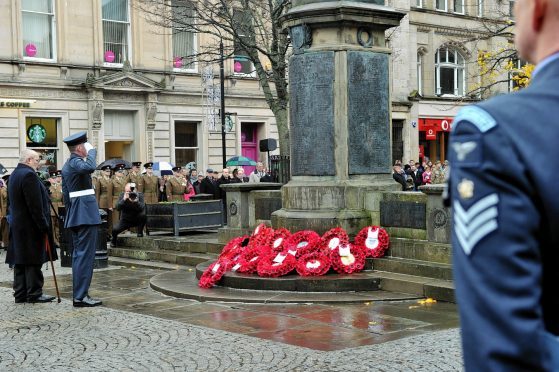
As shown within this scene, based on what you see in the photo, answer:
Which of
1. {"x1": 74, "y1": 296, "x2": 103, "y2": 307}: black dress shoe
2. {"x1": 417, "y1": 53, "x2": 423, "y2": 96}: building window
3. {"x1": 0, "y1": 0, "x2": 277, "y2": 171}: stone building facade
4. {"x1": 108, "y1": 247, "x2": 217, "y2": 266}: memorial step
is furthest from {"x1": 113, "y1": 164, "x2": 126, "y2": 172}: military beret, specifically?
{"x1": 417, "y1": 53, "x2": 423, "y2": 96}: building window

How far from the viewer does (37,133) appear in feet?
95.4

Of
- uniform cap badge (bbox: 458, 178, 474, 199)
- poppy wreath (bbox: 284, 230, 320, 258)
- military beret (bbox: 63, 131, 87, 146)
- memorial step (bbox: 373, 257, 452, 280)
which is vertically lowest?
memorial step (bbox: 373, 257, 452, 280)

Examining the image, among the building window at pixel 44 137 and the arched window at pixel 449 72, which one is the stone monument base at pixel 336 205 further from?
the arched window at pixel 449 72

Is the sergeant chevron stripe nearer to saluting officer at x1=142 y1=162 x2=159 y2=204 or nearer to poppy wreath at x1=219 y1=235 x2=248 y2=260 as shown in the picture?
poppy wreath at x1=219 y1=235 x2=248 y2=260

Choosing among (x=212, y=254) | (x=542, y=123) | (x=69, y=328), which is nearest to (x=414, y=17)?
(x=212, y=254)

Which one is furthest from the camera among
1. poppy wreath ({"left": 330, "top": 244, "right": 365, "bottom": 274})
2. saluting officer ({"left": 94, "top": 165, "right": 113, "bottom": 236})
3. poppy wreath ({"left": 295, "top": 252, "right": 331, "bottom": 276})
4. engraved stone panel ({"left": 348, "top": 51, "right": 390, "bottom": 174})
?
saluting officer ({"left": 94, "top": 165, "right": 113, "bottom": 236})

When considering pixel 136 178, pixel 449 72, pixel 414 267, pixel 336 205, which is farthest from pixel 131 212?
pixel 449 72

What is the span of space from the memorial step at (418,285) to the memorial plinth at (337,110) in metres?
1.26

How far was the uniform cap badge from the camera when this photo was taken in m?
1.74

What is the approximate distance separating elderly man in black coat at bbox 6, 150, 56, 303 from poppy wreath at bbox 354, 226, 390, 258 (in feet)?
13.8

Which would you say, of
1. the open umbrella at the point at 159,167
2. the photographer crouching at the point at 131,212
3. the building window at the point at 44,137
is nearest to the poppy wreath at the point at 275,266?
the photographer crouching at the point at 131,212

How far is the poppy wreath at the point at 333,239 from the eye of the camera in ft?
36.5

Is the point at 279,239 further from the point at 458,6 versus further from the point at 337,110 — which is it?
the point at 458,6

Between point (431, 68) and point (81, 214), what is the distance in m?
33.9
